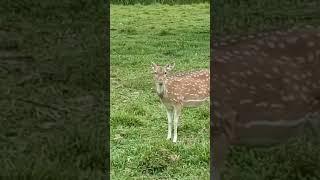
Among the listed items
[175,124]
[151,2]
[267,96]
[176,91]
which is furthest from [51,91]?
[151,2]

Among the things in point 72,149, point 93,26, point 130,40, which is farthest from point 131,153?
point 130,40

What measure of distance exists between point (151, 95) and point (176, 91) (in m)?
2.46

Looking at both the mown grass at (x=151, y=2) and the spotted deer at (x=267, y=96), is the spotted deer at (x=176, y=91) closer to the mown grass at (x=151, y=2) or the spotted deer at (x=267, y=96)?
the spotted deer at (x=267, y=96)

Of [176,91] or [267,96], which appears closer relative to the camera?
[267,96]

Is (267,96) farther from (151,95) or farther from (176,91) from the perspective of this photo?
(151,95)

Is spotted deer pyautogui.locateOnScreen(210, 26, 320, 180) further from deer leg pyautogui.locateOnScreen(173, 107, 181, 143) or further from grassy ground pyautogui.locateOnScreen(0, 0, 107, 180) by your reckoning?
grassy ground pyautogui.locateOnScreen(0, 0, 107, 180)

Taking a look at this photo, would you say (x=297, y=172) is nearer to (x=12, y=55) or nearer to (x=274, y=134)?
(x=274, y=134)

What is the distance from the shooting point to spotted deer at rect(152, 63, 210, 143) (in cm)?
736

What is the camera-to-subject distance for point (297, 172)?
5.73 metres

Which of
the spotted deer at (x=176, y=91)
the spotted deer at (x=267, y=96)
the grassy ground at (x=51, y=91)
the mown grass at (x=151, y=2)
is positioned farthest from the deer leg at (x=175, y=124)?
the mown grass at (x=151, y=2)

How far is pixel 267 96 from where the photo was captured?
6.14 meters

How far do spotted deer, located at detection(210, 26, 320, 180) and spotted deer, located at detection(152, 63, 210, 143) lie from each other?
2.48 feet

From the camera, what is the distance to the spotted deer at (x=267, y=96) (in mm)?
6094

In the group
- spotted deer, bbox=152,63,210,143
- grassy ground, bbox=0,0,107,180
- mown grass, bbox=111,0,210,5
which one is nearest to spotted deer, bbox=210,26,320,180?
spotted deer, bbox=152,63,210,143
